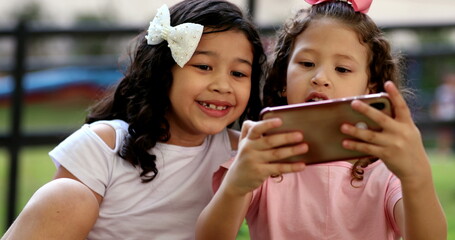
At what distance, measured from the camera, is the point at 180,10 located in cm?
248

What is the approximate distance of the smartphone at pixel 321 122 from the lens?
1.72 m

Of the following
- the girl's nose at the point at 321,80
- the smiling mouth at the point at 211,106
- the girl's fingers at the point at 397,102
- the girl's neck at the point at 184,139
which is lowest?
the girl's neck at the point at 184,139

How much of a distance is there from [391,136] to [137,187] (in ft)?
3.21

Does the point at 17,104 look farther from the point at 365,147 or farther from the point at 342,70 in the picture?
the point at 365,147

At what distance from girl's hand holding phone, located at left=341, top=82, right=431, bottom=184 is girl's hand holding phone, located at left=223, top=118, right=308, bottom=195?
11cm

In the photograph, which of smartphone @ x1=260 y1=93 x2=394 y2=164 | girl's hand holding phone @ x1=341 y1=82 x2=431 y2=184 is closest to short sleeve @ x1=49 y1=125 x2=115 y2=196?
smartphone @ x1=260 y1=93 x2=394 y2=164

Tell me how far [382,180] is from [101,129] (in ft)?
2.82

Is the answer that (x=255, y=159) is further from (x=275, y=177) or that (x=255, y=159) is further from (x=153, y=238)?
(x=153, y=238)

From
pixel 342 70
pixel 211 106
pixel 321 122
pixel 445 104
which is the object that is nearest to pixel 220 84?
pixel 211 106

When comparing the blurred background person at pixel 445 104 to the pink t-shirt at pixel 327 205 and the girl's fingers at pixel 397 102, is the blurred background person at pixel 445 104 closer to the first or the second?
the pink t-shirt at pixel 327 205

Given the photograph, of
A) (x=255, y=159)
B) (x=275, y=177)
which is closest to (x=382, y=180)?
(x=275, y=177)

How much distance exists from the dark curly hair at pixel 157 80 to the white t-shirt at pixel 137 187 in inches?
1.6

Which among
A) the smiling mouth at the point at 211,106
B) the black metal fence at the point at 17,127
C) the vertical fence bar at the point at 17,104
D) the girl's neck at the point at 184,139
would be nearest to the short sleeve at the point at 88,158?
the girl's neck at the point at 184,139

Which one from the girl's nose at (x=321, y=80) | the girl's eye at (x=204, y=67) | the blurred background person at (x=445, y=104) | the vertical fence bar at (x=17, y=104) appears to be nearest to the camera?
the girl's nose at (x=321, y=80)
